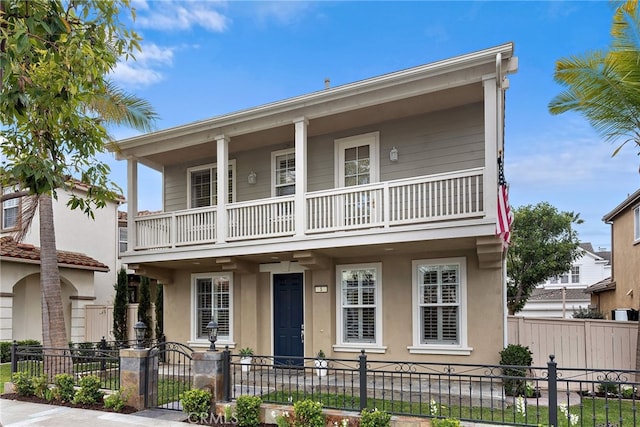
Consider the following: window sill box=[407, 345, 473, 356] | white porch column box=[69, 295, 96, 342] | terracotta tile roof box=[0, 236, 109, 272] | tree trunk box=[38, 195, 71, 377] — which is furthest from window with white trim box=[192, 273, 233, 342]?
white porch column box=[69, 295, 96, 342]

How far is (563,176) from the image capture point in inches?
1017

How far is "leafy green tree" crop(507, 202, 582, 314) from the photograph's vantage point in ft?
80.3

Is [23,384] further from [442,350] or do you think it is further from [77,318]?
[77,318]

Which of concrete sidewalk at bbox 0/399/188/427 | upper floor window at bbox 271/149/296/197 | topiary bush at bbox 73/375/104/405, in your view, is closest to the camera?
concrete sidewalk at bbox 0/399/188/427

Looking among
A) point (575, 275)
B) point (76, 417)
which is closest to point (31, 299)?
point (76, 417)

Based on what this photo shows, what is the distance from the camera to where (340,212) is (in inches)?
398

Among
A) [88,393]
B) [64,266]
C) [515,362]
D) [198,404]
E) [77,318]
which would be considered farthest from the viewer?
[77,318]

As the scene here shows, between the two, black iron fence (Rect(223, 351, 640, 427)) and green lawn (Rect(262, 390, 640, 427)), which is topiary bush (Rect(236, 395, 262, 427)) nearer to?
black iron fence (Rect(223, 351, 640, 427))

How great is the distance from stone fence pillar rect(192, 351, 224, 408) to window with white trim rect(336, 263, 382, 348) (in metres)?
4.00

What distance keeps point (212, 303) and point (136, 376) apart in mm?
5059

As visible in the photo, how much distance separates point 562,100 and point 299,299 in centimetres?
755

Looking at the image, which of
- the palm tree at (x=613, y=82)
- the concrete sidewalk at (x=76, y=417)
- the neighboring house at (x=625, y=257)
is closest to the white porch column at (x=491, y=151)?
the palm tree at (x=613, y=82)

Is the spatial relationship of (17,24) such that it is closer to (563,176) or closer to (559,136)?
(559,136)

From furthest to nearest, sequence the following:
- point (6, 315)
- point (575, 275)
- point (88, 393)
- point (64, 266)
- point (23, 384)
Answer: point (575, 275), point (64, 266), point (6, 315), point (23, 384), point (88, 393)
